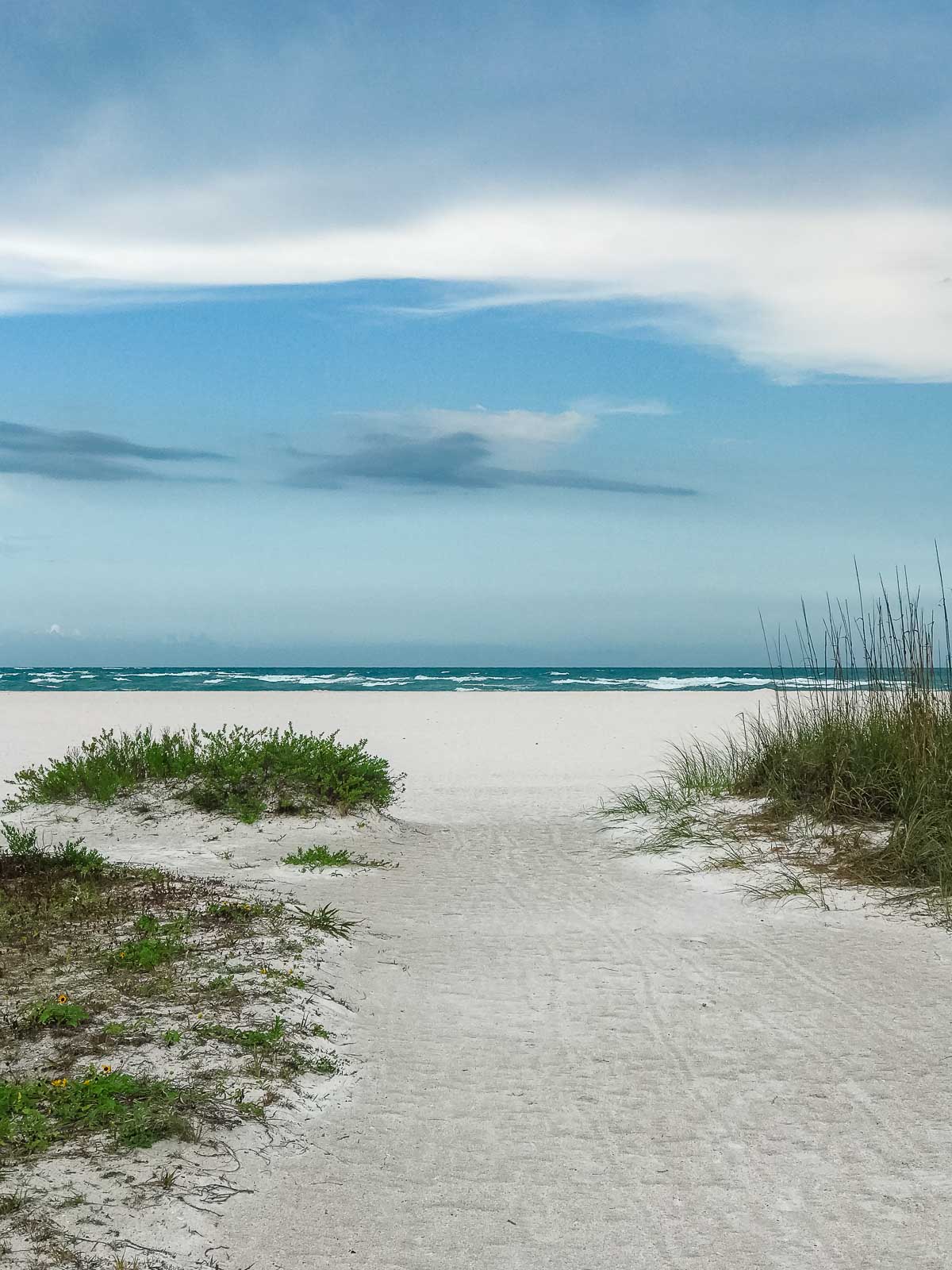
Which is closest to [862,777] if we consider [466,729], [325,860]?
[325,860]

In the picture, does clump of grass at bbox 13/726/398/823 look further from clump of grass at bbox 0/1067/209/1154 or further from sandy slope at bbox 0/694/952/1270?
clump of grass at bbox 0/1067/209/1154

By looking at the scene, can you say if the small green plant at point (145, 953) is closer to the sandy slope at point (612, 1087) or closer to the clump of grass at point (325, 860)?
the sandy slope at point (612, 1087)

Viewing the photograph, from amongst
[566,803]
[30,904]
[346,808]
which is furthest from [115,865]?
[566,803]

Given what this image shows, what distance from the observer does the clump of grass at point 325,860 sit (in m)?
9.16

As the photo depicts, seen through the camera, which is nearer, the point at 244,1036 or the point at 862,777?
the point at 244,1036

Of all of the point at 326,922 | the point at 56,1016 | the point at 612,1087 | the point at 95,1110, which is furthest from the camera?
the point at 326,922

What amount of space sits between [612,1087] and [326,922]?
2.79 metres

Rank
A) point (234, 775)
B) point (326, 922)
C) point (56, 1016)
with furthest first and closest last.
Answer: point (234, 775), point (326, 922), point (56, 1016)

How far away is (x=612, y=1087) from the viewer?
479 cm

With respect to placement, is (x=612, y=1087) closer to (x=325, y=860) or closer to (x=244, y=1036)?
(x=244, y=1036)

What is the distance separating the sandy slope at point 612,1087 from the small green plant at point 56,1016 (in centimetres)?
127

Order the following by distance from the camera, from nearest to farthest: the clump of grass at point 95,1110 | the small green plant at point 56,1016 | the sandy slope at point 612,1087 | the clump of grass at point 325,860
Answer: the sandy slope at point 612,1087 → the clump of grass at point 95,1110 → the small green plant at point 56,1016 → the clump of grass at point 325,860

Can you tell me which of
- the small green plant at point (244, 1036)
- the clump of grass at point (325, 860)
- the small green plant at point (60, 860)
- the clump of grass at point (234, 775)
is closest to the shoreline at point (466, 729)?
the clump of grass at point (234, 775)

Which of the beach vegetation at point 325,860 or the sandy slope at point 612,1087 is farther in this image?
the beach vegetation at point 325,860
